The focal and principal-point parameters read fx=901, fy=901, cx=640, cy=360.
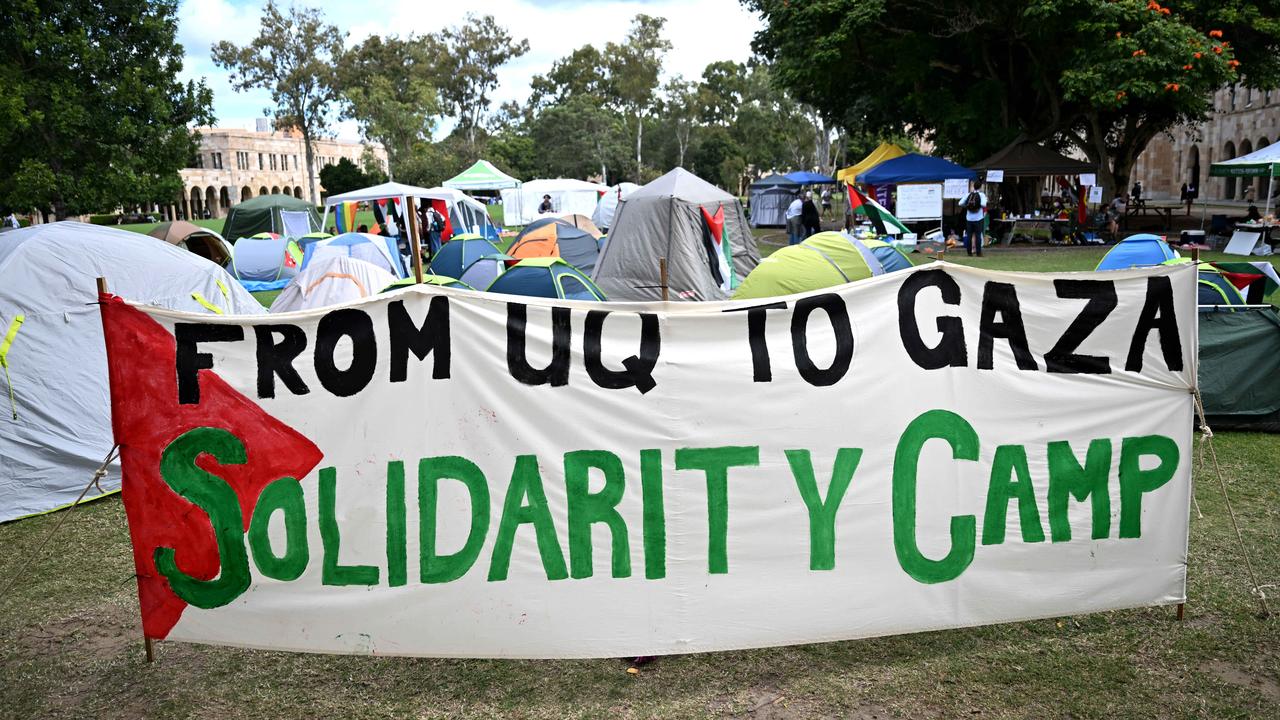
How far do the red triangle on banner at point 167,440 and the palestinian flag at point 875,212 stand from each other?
1965 cm

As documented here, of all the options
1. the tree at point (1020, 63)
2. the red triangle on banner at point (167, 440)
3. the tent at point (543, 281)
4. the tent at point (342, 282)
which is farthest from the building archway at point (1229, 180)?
the red triangle on banner at point (167, 440)

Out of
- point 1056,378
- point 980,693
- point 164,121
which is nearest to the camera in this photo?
point 980,693

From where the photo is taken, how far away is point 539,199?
131ft

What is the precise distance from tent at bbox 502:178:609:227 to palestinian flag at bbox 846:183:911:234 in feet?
58.2

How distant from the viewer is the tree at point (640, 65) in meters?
69.4

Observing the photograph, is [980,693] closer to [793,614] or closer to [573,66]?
[793,614]

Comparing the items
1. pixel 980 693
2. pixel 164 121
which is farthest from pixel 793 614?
pixel 164 121

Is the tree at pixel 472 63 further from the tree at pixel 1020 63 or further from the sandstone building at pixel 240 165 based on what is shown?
the tree at pixel 1020 63

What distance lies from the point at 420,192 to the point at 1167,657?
23.8 meters

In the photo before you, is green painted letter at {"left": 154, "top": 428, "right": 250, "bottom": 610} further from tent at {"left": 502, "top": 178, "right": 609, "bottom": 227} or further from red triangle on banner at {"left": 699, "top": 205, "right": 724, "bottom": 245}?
tent at {"left": 502, "top": 178, "right": 609, "bottom": 227}

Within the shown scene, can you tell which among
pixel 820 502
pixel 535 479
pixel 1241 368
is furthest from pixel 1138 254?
pixel 535 479

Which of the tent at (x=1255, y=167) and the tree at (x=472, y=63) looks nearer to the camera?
the tent at (x=1255, y=167)

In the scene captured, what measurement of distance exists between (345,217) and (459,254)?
9.47 metres

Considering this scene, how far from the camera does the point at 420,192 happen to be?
25.4 m
